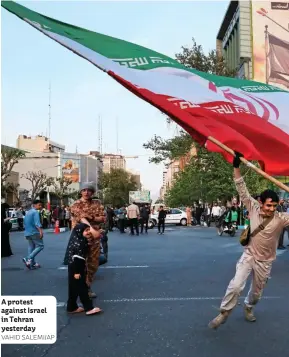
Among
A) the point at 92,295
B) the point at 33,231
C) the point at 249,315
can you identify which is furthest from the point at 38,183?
the point at 249,315

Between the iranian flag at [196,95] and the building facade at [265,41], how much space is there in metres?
52.3

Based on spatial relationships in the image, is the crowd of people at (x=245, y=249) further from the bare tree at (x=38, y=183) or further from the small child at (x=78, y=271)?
the bare tree at (x=38, y=183)

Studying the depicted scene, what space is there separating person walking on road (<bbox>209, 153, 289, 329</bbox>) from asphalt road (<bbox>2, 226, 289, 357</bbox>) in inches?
14.0

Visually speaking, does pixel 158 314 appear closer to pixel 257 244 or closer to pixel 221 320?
pixel 221 320

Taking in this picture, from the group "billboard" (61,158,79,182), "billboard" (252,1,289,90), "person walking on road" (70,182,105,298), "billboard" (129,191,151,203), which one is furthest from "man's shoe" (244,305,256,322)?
"billboard" (61,158,79,182)

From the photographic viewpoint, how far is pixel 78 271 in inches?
271

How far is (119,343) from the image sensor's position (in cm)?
543

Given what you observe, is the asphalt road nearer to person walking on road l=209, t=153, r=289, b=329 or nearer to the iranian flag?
person walking on road l=209, t=153, r=289, b=329

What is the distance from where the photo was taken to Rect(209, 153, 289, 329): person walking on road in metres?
5.93

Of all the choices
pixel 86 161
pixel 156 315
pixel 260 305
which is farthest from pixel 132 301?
pixel 86 161

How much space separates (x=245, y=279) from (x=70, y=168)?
91220 millimetres

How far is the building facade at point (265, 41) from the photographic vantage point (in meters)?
58.5

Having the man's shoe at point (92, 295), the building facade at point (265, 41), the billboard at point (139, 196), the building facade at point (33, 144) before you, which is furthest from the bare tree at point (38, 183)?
the man's shoe at point (92, 295)
